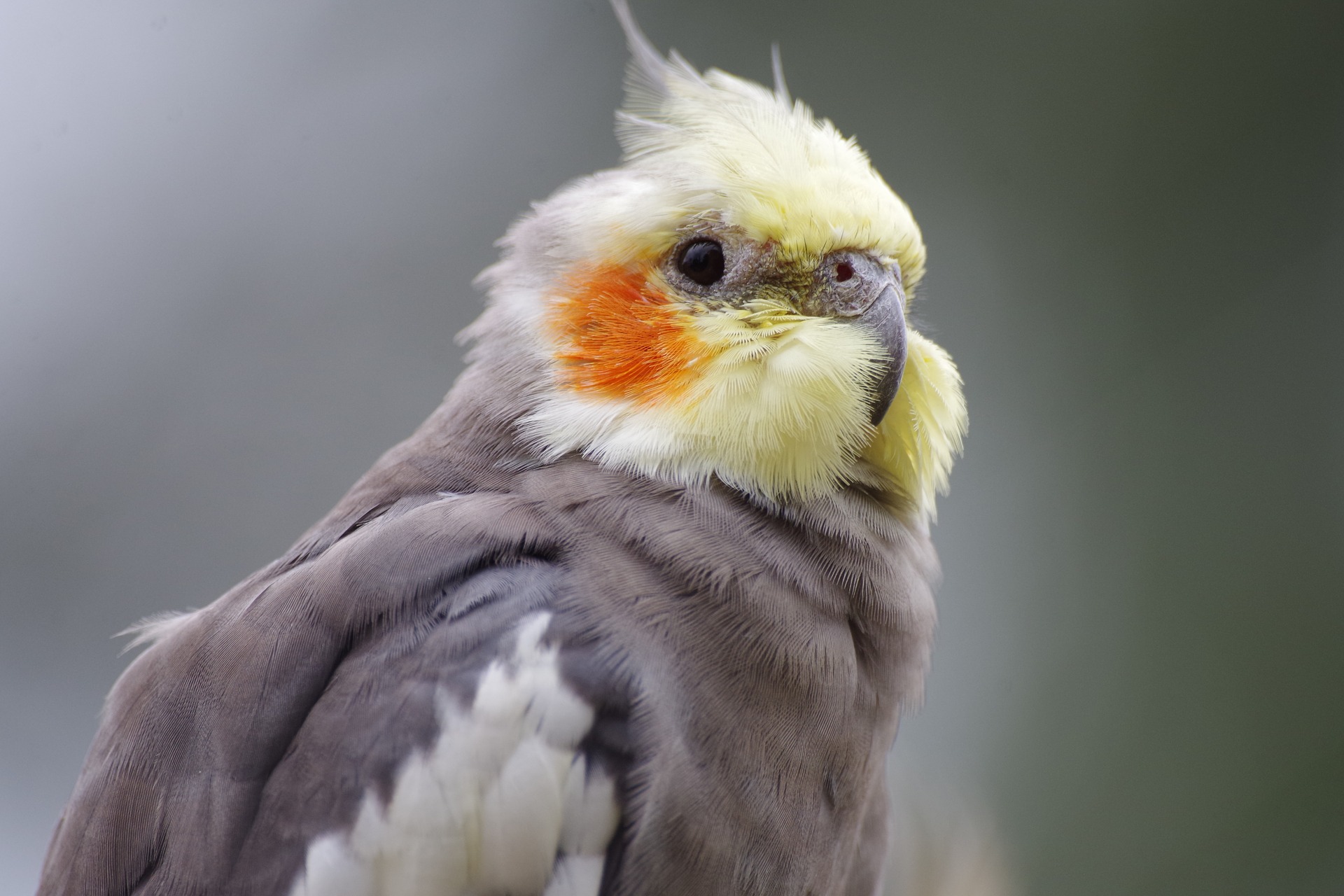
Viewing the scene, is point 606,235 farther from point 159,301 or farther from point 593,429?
point 159,301

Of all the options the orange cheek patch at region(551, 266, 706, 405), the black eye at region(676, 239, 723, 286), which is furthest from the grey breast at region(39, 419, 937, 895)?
the black eye at region(676, 239, 723, 286)

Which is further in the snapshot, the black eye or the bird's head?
the black eye

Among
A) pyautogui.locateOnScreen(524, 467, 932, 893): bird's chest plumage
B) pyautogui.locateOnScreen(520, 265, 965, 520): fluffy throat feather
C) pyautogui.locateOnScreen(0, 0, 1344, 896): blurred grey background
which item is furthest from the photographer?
pyautogui.locateOnScreen(0, 0, 1344, 896): blurred grey background

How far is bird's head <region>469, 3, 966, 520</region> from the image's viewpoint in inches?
75.0

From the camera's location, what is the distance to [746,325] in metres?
1.93

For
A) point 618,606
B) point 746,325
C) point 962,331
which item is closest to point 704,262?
point 746,325

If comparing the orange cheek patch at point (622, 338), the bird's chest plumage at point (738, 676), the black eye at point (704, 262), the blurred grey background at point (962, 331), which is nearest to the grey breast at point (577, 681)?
the bird's chest plumage at point (738, 676)

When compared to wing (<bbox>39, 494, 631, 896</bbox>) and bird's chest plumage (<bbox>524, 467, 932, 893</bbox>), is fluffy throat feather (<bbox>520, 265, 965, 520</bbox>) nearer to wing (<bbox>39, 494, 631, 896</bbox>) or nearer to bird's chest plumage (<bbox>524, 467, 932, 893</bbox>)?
bird's chest plumage (<bbox>524, 467, 932, 893</bbox>)

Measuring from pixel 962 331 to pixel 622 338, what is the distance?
13.4 feet

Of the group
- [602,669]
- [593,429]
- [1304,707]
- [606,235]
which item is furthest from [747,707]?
[1304,707]

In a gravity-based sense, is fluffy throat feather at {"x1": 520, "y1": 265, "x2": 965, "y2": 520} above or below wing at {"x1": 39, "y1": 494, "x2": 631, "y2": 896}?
above

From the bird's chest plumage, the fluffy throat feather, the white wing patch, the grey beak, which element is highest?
the grey beak

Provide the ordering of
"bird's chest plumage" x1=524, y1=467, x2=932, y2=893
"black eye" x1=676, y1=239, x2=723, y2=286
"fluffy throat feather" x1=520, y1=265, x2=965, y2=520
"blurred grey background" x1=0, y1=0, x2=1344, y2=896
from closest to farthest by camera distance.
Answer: "bird's chest plumage" x1=524, y1=467, x2=932, y2=893
"fluffy throat feather" x1=520, y1=265, x2=965, y2=520
"black eye" x1=676, y1=239, x2=723, y2=286
"blurred grey background" x1=0, y1=0, x2=1344, y2=896

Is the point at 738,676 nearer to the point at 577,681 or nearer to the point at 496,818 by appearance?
the point at 577,681
